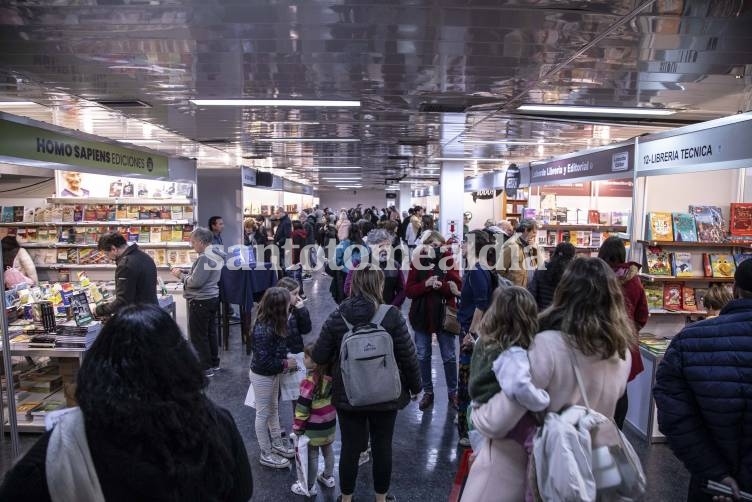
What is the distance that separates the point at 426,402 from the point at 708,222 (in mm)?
3200

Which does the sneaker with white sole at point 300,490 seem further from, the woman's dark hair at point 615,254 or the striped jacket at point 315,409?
the woman's dark hair at point 615,254

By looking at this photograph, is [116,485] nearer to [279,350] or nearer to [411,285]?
[279,350]

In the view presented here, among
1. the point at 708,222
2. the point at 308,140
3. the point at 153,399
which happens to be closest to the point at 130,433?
the point at 153,399

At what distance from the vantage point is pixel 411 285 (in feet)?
15.6

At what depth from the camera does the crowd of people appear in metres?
1.16

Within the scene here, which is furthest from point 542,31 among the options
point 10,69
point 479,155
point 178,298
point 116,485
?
point 479,155

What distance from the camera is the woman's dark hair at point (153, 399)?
3.78ft

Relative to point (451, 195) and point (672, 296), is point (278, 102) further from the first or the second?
point (451, 195)

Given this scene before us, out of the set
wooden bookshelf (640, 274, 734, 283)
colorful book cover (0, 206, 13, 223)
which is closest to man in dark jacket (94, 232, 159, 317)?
colorful book cover (0, 206, 13, 223)

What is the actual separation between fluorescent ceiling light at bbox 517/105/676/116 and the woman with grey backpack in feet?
11.5

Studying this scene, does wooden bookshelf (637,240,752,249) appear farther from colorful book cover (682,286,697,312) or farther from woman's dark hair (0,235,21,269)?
woman's dark hair (0,235,21,269)

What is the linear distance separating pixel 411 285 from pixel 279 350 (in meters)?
1.64

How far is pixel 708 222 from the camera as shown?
4719 millimetres

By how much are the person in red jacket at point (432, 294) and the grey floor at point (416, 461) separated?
37 cm
